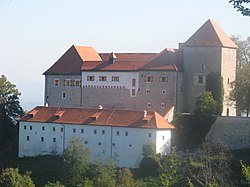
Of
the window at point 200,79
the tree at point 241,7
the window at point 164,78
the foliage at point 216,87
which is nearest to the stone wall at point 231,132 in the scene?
the foliage at point 216,87

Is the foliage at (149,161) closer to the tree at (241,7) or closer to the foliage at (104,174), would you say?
the foliage at (104,174)

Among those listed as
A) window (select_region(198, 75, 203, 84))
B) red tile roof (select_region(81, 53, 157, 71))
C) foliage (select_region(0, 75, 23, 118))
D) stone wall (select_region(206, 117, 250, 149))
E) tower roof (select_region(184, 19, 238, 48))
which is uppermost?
tower roof (select_region(184, 19, 238, 48))

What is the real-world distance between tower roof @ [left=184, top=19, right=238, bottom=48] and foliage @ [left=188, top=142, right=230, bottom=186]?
7.12 metres

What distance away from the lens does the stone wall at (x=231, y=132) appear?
38.0 meters

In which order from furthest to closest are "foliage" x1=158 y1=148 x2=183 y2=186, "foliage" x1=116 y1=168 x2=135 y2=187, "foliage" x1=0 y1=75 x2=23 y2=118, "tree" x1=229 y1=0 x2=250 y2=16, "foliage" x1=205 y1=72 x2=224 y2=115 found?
"foliage" x1=0 y1=75 x2=23 y2=118 < "foliage" x1=205 y1=72 x2=224 y2=115 < "foliage" x1=116 y1=168 x2=135 y2=187 < "foliage" x1=158 y1=148 x2=183 y2=186 < "tree" x1=229 y1=0 x2=250 y2=16

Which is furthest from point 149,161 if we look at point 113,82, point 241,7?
point 241,7

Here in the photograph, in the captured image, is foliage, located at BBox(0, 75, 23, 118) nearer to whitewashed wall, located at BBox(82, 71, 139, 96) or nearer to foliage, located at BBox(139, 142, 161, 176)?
whitewashed wall, located at BBox(82, 71, 139, 96)

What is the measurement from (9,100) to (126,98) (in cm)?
992

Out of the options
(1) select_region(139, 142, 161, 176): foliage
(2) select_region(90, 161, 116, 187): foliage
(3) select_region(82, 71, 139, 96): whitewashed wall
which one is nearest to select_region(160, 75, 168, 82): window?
(3) select_region(82, 71, 139, 96): whitewashed wall

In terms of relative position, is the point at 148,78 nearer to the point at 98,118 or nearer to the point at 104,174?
the point at 98,118

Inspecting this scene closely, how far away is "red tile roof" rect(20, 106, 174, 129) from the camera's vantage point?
39.1m

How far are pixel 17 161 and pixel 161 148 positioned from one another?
9425mm

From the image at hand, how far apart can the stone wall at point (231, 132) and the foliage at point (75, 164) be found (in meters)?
7.41

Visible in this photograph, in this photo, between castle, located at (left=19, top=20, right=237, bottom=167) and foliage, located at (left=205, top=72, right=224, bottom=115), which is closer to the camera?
castle, located at (left=19, top=20, right=237, bottom=167)
